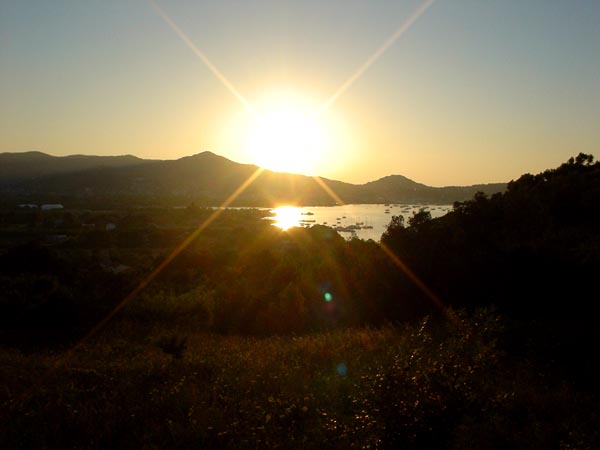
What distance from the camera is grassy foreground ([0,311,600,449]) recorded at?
5.29 metres

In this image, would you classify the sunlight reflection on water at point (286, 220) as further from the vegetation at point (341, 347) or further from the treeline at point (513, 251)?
the vegetation at point (341, 347)

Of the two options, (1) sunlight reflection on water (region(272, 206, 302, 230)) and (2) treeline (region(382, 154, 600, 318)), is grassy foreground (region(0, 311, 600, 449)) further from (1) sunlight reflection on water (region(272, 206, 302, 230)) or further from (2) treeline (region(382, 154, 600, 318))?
(1) sunlight reflection on water (region(272, 206, 302, 230))

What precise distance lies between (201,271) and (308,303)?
1402cm

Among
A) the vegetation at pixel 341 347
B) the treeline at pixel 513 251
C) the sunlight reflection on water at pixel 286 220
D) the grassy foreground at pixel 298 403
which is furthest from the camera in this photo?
the sunlight reflection on water at pixel 286 220

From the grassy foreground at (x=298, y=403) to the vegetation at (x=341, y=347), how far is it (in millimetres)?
30

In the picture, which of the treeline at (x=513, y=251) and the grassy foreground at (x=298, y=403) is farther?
the treeline at (x=513, y=251)

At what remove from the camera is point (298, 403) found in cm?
646

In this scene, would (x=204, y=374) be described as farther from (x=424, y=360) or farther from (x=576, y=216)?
(x=576, y=216)

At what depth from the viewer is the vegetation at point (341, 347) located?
5539mm

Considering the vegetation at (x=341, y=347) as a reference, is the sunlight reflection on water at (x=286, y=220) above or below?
below

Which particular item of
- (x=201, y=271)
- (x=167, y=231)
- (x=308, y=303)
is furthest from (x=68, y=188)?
(x=308, y=303)

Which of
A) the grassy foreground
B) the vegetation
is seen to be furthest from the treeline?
the grassy foreground

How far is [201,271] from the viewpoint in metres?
29.3

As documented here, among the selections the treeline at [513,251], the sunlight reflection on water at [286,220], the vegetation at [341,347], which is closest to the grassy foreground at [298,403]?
the vegetation at [341,347]
